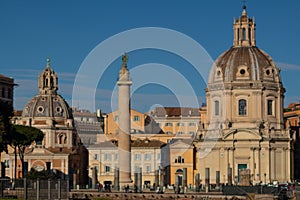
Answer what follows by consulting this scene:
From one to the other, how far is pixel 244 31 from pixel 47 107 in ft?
113

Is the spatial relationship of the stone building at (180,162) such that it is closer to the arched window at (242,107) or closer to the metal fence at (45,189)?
the arched window at (242,107)

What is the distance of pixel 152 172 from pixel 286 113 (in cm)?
3889

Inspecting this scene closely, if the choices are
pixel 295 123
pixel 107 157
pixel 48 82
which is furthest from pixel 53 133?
pixel 295 123

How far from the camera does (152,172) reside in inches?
4742

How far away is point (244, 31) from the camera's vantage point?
120 metres

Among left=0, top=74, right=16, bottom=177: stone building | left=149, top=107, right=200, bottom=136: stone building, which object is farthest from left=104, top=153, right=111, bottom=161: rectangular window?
left=149, top=107, right=200, bottom=136: stone building

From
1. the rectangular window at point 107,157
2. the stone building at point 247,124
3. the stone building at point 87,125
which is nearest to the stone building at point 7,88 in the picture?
the rectangular window at point 107,157

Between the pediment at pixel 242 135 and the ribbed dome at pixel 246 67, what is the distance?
696 cm

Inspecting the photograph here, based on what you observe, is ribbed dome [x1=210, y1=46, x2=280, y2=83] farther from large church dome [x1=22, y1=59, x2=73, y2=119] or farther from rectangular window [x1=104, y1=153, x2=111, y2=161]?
large church dome [x1=22, y1=59, x2=73, y2=119]

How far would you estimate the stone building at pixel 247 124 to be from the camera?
4500 inches

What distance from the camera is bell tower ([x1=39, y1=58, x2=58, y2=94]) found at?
454 ft

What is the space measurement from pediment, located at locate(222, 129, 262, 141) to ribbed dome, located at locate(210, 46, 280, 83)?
6.96 meters

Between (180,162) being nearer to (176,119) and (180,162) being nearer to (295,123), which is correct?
(295,123)

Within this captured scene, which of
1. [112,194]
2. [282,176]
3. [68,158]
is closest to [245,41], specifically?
[282,176]
